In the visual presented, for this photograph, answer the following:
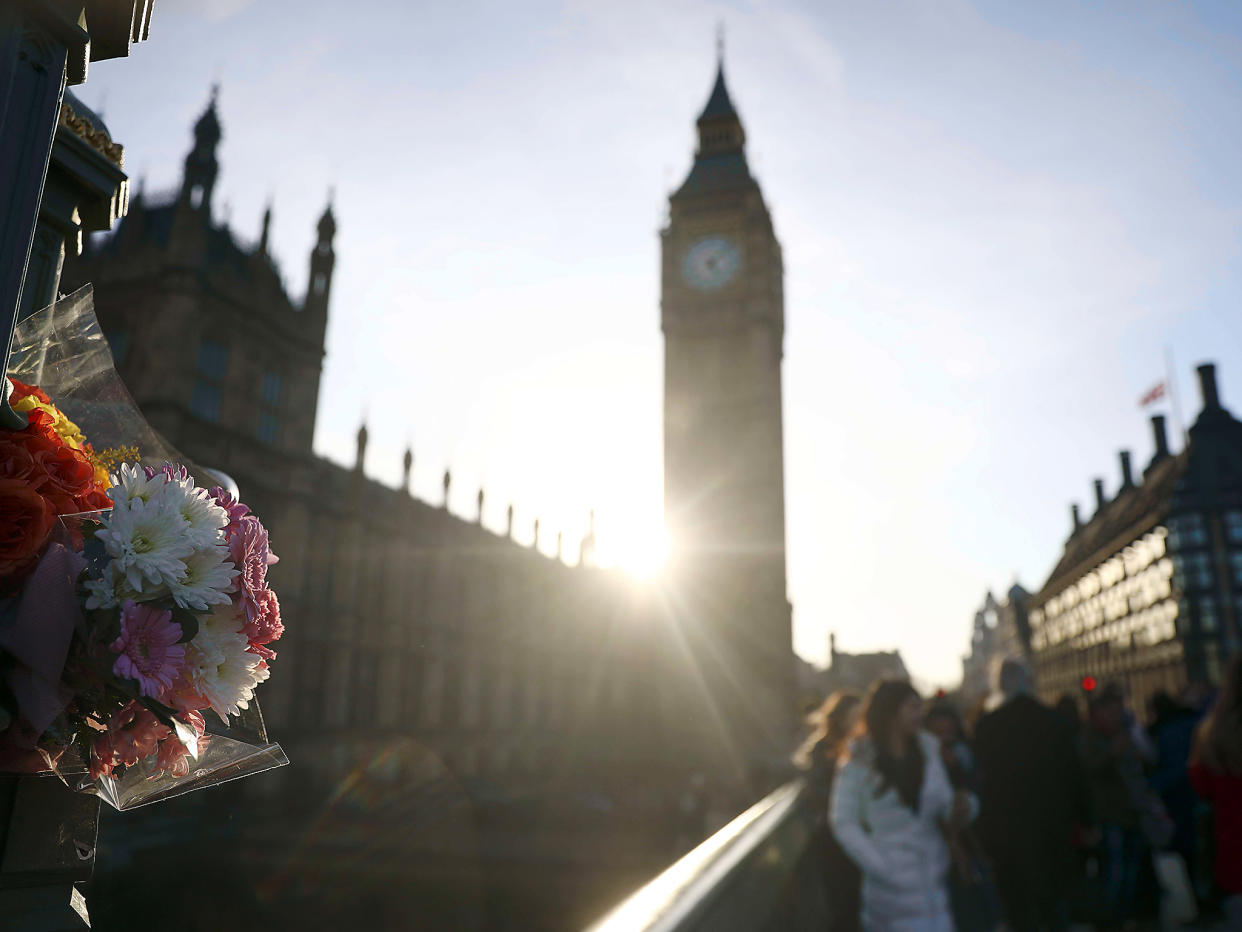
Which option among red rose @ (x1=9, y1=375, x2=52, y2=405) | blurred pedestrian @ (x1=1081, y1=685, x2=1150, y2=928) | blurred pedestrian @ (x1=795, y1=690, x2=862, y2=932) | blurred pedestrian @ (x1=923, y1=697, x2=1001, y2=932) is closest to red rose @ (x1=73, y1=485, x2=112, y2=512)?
red rose @ (x1=9, y1=375, x2=52, y2=405)

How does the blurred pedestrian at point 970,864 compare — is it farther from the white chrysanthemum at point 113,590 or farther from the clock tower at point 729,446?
the clock tower at point 729,446

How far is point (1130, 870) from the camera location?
7.61 m

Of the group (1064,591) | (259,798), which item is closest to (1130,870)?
(259,798)

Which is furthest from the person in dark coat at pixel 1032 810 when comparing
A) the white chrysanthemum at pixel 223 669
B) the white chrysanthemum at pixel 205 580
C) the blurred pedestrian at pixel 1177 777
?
the white chrysanthemum at pixel 205 580

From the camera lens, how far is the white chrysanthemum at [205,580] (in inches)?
64.6

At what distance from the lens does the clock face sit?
5384 centimetres

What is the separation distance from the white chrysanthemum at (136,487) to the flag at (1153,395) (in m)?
74.7

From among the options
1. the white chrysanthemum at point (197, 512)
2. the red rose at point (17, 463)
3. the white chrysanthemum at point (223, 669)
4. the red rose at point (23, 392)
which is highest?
the red rose at point (23, 392)

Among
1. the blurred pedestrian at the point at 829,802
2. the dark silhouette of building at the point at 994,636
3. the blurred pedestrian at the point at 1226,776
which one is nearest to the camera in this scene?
the blurred pedestrian at the point at 1226,776

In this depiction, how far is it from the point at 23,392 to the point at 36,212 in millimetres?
416

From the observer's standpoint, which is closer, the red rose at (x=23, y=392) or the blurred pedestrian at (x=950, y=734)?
the red rose at (x=23, y=392)

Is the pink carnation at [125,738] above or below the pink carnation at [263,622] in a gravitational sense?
below

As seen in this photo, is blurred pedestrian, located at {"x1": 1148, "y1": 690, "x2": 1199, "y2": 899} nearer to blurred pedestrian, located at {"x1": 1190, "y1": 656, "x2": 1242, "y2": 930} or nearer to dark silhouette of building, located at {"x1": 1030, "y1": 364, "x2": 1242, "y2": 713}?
blurred pedestrian, located at {"x1": 1190, "y1": 656, "x2": 1242, "y2": 930}

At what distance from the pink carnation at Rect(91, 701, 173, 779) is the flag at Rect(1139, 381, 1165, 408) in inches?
2943
